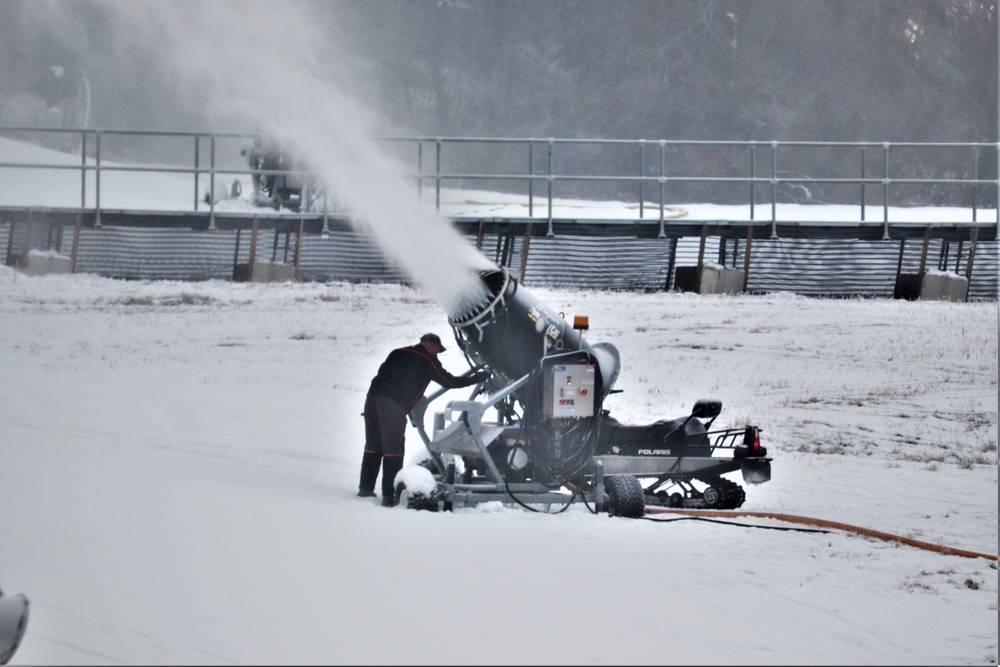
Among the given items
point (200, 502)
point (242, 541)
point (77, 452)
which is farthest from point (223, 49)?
point (242, 541)

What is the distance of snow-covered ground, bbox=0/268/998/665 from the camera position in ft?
21.2

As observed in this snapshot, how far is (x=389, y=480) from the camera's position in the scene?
8.82m

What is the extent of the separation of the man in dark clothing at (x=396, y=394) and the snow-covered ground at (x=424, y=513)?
1.21ft

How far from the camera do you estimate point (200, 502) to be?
890 centimetres

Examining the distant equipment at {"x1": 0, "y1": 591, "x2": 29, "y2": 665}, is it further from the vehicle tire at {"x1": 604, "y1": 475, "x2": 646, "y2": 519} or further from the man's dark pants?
the vehicle tire at {"x1": 604, "y1": 475, "x2": 646, "y2": 519}

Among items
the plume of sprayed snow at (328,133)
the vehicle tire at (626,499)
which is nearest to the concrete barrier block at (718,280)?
the plume of sprayed snow at (328,133)

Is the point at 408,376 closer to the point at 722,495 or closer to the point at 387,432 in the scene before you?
the point at 387,432

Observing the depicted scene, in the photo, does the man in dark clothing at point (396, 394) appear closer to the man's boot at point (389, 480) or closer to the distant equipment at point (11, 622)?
the man's boot at point (389, 480)

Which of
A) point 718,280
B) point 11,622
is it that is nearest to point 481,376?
point 11,622

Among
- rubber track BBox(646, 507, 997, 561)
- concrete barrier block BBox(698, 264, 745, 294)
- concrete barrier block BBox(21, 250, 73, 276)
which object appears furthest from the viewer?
concrete barrier block BBox(698, 264, 745, 294)

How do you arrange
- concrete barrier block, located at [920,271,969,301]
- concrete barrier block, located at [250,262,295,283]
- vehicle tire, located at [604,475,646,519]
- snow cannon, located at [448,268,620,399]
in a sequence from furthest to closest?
concrete barrier block, located at [920,271,969,301], concrete barrier block, located at [250,262,295,283], snow cannon, located at [448,268,620,399], vehicle tire, located at [604,475,646,519]

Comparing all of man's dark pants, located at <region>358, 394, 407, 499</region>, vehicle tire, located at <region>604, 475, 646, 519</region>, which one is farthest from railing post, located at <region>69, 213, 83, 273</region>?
vehicle tire, located at <region>604, 475, 646, 519</region>

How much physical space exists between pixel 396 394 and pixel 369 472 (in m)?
0.60

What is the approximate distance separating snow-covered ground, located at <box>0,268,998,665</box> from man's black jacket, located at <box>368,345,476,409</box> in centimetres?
75
